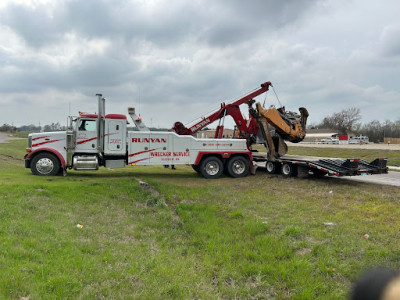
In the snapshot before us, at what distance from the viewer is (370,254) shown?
15.7 ft

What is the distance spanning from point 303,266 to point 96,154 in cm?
1021

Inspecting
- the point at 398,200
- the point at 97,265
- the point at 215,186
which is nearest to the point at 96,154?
the point at 215,186

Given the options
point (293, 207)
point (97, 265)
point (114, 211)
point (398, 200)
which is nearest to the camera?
point (97, 265)

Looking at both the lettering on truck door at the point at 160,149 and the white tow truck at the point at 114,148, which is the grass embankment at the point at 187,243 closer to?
the white tow truck at the point at 114,148

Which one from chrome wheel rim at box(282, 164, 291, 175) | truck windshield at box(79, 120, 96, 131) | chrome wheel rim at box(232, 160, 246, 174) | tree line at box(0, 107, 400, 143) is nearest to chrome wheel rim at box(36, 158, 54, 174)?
truck windshield at box(79, 120, 96, 131)

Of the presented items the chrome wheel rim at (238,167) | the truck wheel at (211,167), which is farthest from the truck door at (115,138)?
the chrome wheel rim at (238,167)

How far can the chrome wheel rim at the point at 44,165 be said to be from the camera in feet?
38.5

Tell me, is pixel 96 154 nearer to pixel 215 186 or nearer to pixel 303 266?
pixel 215 186

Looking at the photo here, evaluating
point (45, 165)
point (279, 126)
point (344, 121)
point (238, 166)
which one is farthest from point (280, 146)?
point (344, 121)

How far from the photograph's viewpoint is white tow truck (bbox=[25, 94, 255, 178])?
Answer: 1194 centimetres

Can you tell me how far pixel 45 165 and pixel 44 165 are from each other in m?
0.04

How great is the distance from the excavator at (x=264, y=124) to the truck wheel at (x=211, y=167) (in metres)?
1.84

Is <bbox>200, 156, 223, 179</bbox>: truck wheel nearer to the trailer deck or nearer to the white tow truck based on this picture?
the white tow truck

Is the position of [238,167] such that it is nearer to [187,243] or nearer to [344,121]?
[187,243]
